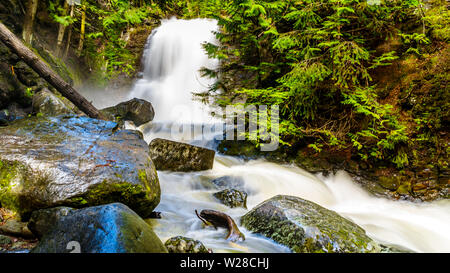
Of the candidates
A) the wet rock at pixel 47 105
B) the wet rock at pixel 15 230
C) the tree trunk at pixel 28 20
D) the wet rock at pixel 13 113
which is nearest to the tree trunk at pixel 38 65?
the wet rock at pixel 47 105

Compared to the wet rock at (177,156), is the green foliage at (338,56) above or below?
above

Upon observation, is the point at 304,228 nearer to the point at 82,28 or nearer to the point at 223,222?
the point at 223,222

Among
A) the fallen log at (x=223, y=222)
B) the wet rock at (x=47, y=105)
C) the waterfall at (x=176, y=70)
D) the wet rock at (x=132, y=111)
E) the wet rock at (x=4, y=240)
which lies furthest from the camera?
the waterfall at (x=176, y=70)

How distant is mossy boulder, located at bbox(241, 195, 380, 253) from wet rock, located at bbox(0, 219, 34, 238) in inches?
105

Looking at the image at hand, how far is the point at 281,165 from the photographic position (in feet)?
21.6

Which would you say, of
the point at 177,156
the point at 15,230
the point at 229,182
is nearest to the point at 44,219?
the point at 15,230

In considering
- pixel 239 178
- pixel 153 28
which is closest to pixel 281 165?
pixel 239 178

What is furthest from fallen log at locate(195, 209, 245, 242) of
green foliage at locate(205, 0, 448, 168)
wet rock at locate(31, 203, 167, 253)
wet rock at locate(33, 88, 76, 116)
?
wet rock at locate(33, 88, 76, 116)

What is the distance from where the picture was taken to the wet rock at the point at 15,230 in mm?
2215

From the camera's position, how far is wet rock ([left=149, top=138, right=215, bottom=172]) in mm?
5660

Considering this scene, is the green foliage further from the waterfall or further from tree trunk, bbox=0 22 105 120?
the waterfall

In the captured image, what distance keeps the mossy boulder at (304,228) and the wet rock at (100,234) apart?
1656mm

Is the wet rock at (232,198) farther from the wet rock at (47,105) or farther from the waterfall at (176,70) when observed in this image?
the waterfall at (176,70)
